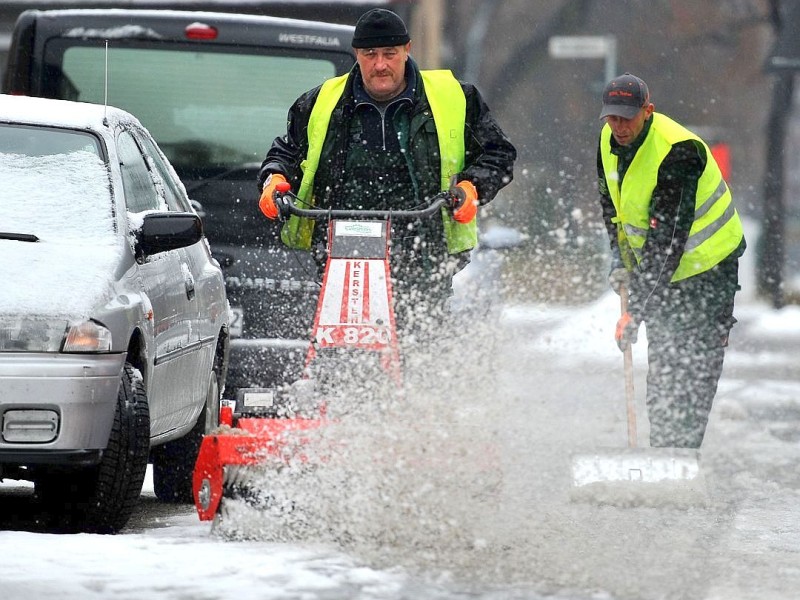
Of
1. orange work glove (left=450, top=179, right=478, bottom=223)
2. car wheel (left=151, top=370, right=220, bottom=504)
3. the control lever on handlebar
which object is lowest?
car wheel (left=151, top=370, right=220, bottom=504)

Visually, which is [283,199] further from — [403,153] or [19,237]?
[19,237]

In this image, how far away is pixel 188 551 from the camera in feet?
19.4

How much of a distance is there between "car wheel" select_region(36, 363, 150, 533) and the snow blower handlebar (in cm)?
94

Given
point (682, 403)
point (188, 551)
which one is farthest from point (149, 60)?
point (188, 551)

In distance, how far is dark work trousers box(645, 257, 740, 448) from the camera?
867 cm

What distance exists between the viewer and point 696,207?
870cm

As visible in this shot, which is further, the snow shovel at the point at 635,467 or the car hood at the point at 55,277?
the snow shovel at the point at 635,467

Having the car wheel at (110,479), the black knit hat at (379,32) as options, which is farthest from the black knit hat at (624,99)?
the car wheel at (110,479)

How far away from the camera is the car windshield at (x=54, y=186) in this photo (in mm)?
6844

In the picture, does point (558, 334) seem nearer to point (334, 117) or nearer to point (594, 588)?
point (334, 117)

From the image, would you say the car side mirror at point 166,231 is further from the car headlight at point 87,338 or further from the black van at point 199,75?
the black van at point 199,75

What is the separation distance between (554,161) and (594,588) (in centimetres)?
4851

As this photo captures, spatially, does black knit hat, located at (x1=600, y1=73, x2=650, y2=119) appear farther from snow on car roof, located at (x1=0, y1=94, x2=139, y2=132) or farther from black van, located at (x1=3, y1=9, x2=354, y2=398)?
snow on car roof, located at (x1=0, y1=94, x2=139, y2=132)

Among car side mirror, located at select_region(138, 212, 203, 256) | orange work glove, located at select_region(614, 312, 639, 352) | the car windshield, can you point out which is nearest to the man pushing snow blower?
car side mirror, located at select_region(138, 212, 203, 256)
